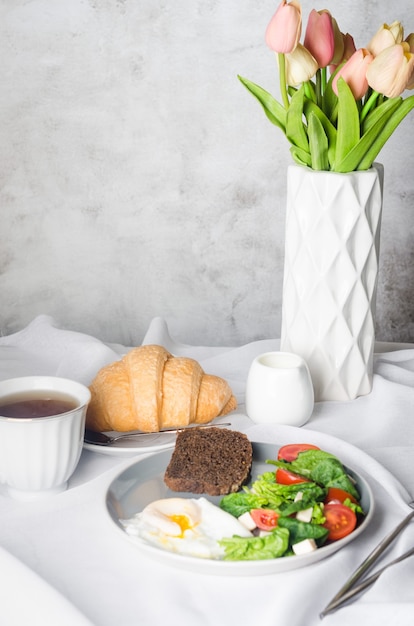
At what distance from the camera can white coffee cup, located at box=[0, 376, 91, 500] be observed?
922mm

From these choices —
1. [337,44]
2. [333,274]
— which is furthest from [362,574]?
[337,44]

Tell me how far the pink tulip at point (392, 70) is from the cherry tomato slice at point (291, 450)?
49 cm

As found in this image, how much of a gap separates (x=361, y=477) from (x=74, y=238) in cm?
101

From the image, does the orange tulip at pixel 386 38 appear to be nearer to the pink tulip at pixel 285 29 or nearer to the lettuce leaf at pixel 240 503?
the pink tulip at pixel 285 29

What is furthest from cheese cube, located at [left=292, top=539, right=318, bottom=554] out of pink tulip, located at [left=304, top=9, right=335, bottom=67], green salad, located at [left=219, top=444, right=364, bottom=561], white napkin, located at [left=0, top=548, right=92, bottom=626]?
pink tulip, located at [left=304, top=9, right=335, bottom=67]

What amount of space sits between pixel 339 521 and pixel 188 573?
0.17 m

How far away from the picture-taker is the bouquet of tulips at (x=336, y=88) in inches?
43.3

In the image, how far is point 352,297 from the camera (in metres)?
1.25

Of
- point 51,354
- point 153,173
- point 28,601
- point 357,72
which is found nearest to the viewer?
point 28,601

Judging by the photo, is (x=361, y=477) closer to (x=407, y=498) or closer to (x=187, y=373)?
(x=407, y=498)

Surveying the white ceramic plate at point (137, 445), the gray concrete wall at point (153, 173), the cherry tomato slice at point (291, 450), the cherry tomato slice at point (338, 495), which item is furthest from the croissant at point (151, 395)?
the gray concrete wall at point (153, 173)

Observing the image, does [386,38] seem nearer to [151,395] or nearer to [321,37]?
[321,37]

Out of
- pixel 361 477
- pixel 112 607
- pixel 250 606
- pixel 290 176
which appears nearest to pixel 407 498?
pixel 361 477

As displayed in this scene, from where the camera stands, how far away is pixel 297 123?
1.17m
